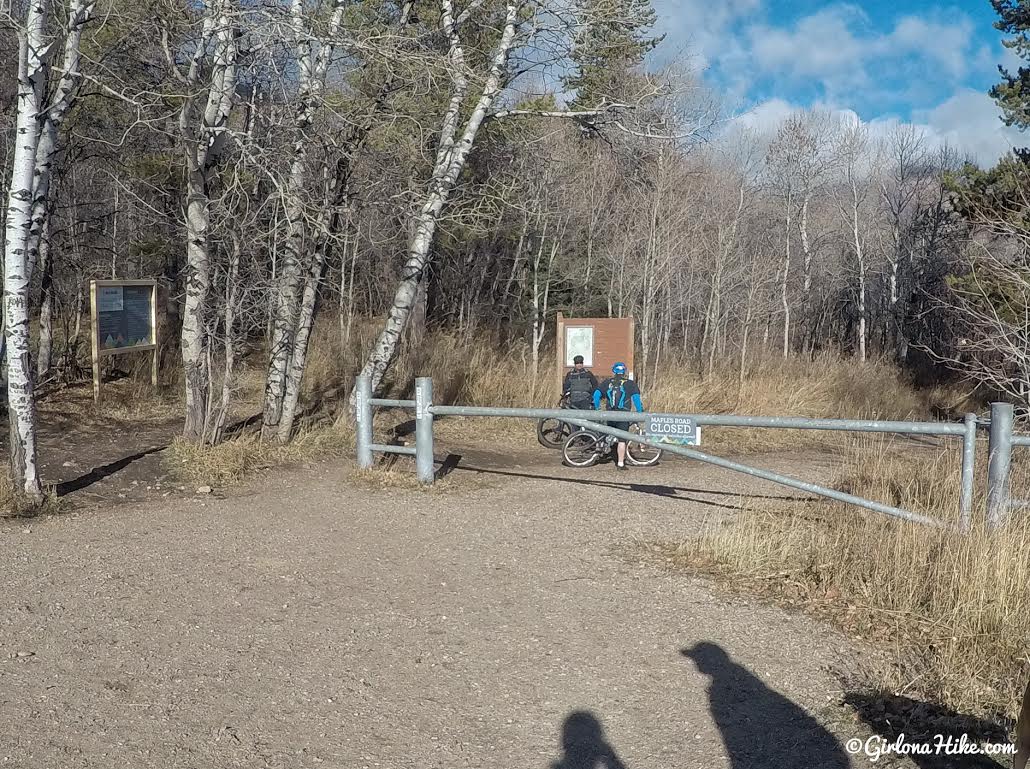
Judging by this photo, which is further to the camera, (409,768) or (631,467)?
(631,467)

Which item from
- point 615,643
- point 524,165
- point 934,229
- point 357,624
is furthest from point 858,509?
point 934,229

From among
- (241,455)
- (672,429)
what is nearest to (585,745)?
(672,429)

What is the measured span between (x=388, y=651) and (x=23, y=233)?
16.7ft

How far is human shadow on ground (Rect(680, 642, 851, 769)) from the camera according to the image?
369 centimetres

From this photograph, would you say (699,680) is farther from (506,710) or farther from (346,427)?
(346,427)

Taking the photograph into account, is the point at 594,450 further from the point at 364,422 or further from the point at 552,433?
the point at 364,422

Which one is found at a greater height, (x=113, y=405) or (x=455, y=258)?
(x=455, y=258)

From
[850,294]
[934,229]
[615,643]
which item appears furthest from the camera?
[850,294]

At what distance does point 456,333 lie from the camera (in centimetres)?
2297

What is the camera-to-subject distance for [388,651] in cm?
477

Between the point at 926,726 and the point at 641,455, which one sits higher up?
the point at 641,455

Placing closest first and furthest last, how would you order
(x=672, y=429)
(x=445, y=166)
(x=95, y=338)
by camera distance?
(x=672, y=429) < (x=445, y=166) < (x=95, y=338)

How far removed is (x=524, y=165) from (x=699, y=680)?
18604mm

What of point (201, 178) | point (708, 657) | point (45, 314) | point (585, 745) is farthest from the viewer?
point (45, 314)
